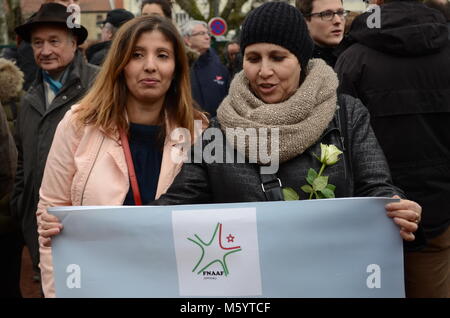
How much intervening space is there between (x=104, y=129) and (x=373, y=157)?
1.18 m

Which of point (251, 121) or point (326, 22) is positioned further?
point (326, 22)

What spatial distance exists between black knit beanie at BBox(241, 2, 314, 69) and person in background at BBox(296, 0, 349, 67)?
59.1 inches

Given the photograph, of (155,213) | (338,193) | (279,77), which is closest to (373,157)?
(338,193)

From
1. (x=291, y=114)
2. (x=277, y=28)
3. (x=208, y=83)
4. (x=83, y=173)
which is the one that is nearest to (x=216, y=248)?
(x=291, y=114)

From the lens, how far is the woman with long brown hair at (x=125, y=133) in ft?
8.97

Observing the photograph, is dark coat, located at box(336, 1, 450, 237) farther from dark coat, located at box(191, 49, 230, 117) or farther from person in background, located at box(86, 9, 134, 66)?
dark coat, located at box(191, 49, 230, 117)

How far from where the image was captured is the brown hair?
2818mm

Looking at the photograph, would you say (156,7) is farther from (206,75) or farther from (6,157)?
(6,157)

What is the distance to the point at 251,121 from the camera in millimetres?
2402

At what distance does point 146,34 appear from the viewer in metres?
2.88

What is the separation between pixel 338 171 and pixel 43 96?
7.56 ft

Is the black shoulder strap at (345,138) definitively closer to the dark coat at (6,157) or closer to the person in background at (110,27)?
the dark coat at (6,157)

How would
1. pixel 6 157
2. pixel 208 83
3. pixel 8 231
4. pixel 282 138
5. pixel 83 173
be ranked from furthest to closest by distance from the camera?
pixel 208 83
pixel 8 231
pixel 6 157
pixel 83 173
pixel 282 138

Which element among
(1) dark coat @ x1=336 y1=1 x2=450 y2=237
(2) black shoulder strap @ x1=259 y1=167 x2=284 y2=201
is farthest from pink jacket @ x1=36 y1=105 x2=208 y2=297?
(1) dark coat @ x1=336 y1=1 x2=450 y2=237
